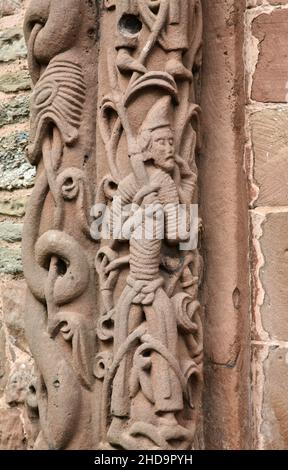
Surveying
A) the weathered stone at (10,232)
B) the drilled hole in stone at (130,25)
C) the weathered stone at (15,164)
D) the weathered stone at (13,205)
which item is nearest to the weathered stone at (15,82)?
the weathered stone at (15,164)

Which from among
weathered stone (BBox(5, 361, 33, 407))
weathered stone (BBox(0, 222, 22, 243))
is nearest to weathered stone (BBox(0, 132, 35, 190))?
weathered stone (BBox(0, 222, 22, 243))

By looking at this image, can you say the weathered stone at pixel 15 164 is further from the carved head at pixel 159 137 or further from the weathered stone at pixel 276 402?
the weathered stone at pixel 276 402

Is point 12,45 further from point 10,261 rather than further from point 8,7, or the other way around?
point 10,261

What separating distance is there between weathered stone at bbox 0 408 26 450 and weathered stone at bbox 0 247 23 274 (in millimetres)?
473

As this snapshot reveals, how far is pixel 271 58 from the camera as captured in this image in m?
2.08

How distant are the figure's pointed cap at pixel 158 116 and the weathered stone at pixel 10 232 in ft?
2.49

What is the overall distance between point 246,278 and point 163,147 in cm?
49

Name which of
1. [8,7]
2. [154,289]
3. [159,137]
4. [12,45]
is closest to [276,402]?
[154,289]

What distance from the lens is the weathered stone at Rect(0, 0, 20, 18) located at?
8.58ft

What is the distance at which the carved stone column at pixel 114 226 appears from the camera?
172 cm

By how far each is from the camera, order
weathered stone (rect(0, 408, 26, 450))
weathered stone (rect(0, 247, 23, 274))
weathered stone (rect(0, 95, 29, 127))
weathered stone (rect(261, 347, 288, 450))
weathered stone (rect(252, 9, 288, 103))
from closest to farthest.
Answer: weathered stone (rect(261, 347, 288, 450)), weathered stone (rect(252, 9, 288, 103)), weathered stone (rect(0, 408, 26, 450)), weathered stone (rect(0, 247, 23, 274)), weathered stone (rect(0, 95, 29, 127))

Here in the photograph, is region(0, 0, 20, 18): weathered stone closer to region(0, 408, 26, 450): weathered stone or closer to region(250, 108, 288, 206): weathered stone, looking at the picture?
region(250, 108, 288, 206): weathered stone

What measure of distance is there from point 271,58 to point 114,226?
740 millimetres

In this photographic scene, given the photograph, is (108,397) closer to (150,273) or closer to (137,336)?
(137,336)
